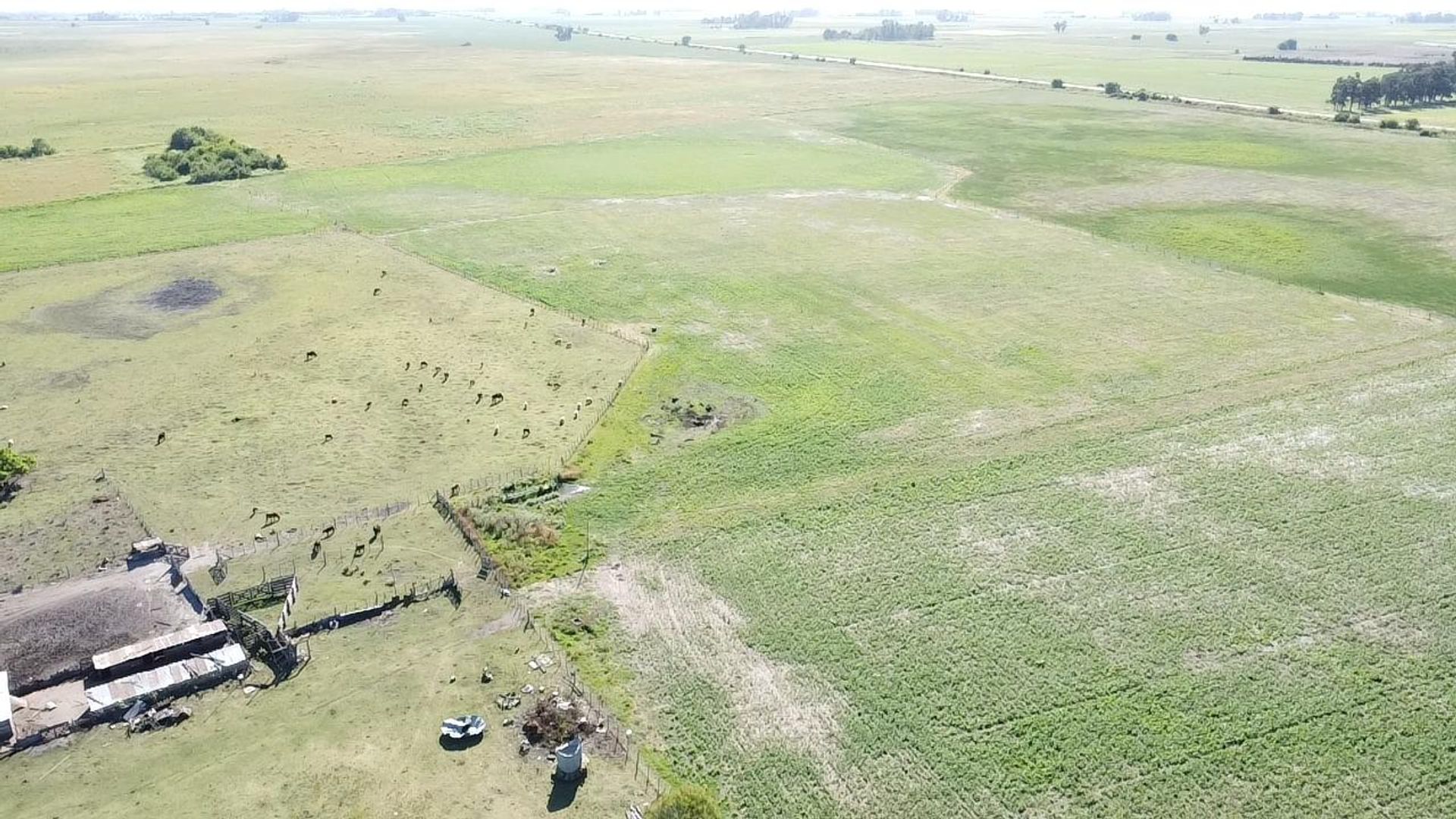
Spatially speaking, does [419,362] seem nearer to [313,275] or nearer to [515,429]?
[515,429]

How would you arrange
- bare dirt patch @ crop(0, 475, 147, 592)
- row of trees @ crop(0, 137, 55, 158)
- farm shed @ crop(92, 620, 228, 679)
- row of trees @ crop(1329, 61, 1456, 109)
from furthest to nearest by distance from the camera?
1. row of trees @ crop(1329, 61, 1456, 109)
2. row of trees @ crop(0, 137, 55, 158)
3. bare dirt patch @ crop(0, 475, 147, 592)
4. farm shed @ crop(92, 620, 228, 679)

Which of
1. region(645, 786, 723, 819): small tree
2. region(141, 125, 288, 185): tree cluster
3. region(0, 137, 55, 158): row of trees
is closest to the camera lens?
region(645, 786, 723, 819): small tree

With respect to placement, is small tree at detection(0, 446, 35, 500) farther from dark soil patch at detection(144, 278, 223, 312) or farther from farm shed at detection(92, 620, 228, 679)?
dark soil patch at detection(144, 278, 223, 312)

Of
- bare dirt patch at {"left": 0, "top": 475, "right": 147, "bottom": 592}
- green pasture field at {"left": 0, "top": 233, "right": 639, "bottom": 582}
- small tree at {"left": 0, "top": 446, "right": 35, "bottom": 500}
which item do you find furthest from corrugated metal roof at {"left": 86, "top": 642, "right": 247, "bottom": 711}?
small tree at {"left": 0, "top": 446, "right": 35, "bottom": 500}

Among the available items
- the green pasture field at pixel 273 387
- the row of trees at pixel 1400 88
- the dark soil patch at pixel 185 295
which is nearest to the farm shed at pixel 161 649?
the green pasture field at pixel 273 387

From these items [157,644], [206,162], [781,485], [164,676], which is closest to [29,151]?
[206,162]

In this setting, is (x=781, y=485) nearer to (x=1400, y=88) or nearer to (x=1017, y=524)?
(x=1017, y=524)

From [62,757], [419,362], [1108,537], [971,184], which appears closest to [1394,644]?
[1108,537]

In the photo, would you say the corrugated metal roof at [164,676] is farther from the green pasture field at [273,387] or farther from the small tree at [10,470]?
the small tree at [10,470]
